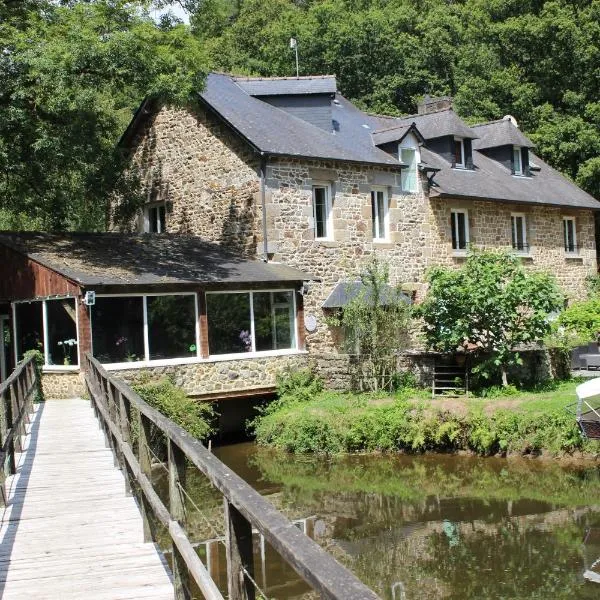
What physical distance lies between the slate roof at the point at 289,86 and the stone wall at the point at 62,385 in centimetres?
1057

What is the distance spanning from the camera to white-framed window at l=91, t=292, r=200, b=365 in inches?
653

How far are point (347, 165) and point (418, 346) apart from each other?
536cm

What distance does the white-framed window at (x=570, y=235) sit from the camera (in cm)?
2755

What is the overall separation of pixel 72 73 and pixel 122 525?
1236cm

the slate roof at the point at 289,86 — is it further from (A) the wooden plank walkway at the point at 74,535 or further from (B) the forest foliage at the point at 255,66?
(A) the wooden plank walkway at the point at 74,535

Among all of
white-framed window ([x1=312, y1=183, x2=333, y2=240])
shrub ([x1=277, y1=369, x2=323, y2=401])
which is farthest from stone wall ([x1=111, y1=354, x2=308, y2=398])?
white-framed window ([x1=312, y1=183, x2=333, y2=240])

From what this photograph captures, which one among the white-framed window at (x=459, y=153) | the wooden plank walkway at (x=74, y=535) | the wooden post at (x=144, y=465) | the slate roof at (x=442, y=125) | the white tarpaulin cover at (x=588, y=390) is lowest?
the wooden plank walkway at (x=74, y=535)

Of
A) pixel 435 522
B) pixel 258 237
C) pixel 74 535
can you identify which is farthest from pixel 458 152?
pixel 74 535

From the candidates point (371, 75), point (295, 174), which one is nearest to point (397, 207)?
point (295, 174)

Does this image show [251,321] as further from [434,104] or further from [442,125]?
[434,104]

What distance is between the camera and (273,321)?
63.0 ft

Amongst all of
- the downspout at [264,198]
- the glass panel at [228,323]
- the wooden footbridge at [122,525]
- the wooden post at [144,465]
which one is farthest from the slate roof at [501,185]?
the wooden post at [144,465]

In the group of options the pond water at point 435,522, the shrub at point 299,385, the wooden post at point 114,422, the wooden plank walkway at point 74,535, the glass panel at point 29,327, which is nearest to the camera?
the wooden plank walkway at point 74,535

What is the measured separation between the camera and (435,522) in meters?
11.5
